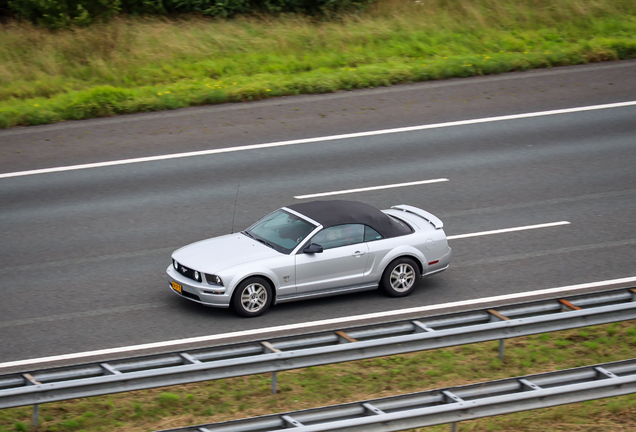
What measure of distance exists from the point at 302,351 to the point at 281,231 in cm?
350

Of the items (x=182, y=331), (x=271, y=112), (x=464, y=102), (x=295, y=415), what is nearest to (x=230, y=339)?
(x=182, y=331)

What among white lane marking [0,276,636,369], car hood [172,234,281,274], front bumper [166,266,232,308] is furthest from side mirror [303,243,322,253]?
front bumper [166,266,232,308]

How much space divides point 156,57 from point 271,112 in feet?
15.7

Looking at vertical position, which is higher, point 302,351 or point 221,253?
point 221,253

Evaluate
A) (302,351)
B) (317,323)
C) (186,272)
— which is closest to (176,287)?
(186,272)

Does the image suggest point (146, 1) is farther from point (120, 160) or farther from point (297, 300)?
point (297, 300)

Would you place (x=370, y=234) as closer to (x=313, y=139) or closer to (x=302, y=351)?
(x=302, y=351)

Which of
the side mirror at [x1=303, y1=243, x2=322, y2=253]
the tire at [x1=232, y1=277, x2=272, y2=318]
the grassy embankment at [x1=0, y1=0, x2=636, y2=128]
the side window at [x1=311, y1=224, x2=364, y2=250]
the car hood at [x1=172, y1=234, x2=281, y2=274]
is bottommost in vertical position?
the tire at [x1=232, y1=277, x2=272, y2=318]

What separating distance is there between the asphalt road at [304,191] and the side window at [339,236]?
2.82ft

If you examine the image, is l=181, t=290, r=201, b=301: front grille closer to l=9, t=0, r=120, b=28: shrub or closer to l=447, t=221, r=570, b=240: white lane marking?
l=447, t=221, r=570, b=240: white lane marking

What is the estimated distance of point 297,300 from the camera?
11.2 m

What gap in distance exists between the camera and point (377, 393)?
29.1 ft

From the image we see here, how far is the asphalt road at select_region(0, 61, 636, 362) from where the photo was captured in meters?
11.4

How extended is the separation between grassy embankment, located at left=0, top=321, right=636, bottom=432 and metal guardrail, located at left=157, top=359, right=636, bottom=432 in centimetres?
48
